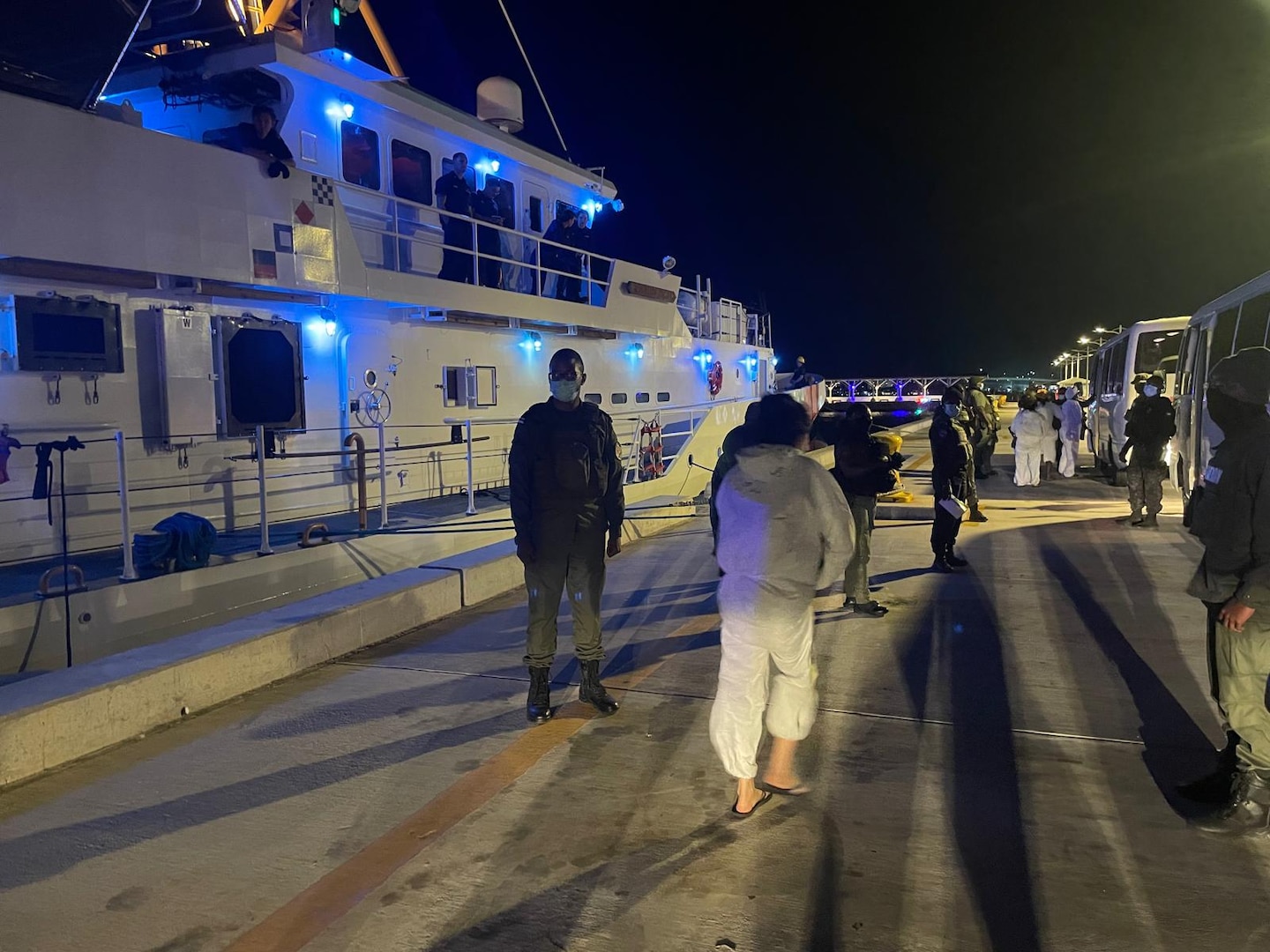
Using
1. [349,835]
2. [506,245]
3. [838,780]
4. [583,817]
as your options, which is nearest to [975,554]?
[838,780]

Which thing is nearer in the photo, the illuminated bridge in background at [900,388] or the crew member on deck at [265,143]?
the crew member on deck at [265,143]

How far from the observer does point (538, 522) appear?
421 centimetres

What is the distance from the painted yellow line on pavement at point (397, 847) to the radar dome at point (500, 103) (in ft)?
39.3

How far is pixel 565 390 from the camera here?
14.0 ft

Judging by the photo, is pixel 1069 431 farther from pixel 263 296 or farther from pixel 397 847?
pixel 397 847

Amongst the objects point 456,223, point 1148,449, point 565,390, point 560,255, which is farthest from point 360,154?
point 1148,449

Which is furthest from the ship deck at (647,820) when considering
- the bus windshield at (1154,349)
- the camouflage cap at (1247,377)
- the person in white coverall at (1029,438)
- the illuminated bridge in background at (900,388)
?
the illuminated bridge in background at (900,388)

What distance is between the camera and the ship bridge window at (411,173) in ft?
35.6

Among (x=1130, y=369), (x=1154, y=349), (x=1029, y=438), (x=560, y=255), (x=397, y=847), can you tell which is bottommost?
(x=397, y=847)

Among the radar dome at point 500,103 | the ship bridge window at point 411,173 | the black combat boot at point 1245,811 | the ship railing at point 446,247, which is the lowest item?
the black combat boot at point 1245,811

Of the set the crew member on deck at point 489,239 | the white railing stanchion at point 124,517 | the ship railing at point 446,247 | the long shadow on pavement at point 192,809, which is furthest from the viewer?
the crew member on deck at point 489,239

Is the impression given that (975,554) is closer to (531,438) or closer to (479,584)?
(479,584)

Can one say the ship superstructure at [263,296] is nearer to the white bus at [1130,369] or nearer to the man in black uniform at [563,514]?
the man in black uniform at [563,514]

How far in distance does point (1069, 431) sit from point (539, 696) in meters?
13.5
